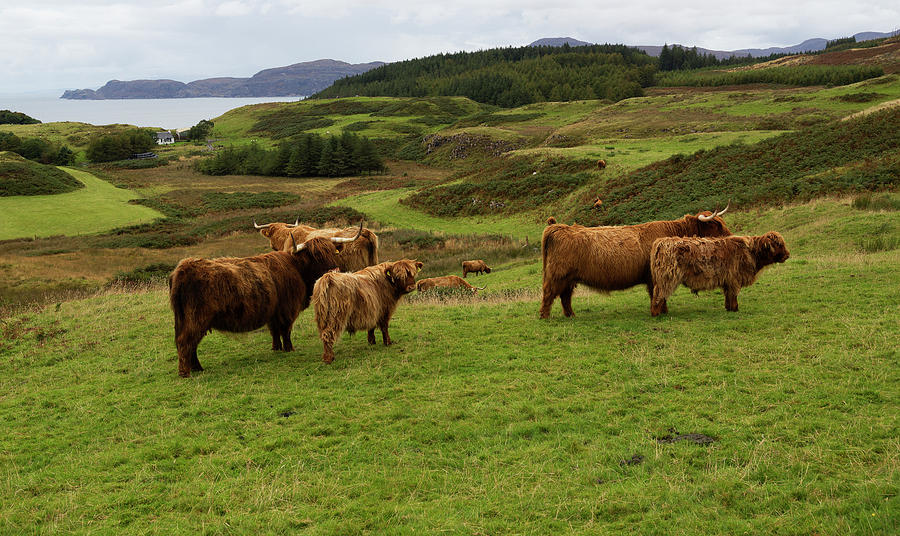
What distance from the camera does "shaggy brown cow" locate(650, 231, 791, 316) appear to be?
35.1 feet

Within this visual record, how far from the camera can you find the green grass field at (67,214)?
43.8 m

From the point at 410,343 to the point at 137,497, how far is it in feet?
19.3

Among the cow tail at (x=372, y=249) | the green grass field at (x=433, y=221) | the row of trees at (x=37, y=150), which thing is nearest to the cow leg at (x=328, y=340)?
the cow tail at (x=372, y=249)

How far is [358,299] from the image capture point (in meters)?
9.86

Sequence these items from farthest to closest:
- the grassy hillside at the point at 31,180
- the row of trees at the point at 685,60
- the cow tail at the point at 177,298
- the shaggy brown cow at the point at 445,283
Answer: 1. the row of trees at the point at 685,60
2. the grassy hillside at the point at 31,180
3. the shaggy brown cow at the point at 445,283
4. the cow tail at the point at 177,298

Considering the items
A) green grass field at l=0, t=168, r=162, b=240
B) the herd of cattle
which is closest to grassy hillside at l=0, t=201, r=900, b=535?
the herd of cattle

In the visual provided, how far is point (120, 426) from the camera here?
289 inches

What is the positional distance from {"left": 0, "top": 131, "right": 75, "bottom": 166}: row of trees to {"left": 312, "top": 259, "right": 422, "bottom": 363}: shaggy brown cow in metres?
105

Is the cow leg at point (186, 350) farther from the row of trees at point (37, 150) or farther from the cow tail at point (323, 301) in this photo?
the row of trees at point (37, 150)

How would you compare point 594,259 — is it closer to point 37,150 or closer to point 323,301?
point 323,301

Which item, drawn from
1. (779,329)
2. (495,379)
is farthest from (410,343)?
(779,329)

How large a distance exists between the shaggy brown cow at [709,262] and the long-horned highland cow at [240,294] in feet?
21.8

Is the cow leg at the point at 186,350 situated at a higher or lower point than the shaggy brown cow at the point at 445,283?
higher

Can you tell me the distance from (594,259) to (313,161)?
76087mm
